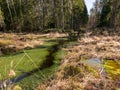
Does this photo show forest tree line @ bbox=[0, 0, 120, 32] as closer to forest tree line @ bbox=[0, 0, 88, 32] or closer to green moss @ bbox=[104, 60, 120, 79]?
forest tree line @ bbox=[0, 0, 88, 32]

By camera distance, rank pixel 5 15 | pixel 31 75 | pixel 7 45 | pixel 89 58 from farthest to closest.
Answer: pixel 5 15
pixel 7 45
pixel 89 58
pixel 31 75

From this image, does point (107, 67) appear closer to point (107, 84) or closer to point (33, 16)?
point (107, 84)

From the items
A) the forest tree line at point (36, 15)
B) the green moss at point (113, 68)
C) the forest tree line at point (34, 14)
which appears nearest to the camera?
the green moss at point (113, 68)

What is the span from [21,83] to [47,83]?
72cm

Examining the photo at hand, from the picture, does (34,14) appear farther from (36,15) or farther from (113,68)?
(113,68)

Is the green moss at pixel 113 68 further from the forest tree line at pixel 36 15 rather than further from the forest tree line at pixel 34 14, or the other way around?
the forest tree line at pixel 34 14

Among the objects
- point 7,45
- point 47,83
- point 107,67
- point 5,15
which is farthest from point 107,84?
point 5,15

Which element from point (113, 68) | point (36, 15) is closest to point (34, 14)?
point (36, 15)

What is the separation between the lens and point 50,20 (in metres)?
38.2

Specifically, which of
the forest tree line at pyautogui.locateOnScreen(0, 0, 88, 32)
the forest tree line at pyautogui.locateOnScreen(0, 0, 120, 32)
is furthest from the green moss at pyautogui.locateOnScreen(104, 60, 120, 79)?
the forest tree line at pyautogui.locateOnScreen(0, 0, 88, 32)

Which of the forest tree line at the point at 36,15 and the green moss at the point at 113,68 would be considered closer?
the green moss at the point at 113,68

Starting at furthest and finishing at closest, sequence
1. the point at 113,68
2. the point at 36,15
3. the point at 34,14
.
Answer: the point at 36,15
the point at 34,14
the point at 113,68

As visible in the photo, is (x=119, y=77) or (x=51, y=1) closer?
(x=119, y=77)

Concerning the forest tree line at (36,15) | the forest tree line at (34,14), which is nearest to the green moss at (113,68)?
the forest tree line at (36,15)
